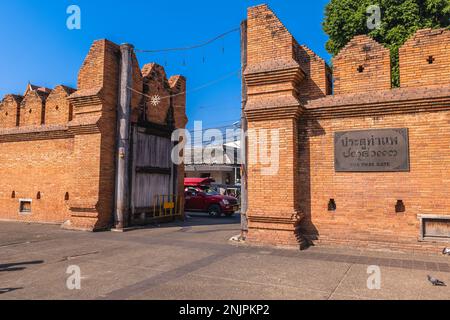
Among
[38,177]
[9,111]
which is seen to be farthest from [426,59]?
[9,111]

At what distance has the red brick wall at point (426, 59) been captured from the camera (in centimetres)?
752

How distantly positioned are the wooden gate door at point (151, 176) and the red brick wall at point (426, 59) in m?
9.16

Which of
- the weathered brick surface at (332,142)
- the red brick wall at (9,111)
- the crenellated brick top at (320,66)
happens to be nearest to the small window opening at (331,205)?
the weathered brick surface at (332,142)

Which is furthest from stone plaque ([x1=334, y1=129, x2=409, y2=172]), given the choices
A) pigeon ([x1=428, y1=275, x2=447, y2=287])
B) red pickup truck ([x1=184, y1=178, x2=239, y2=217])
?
red pickup truck ([x1=184, y1=178, x2=239, y2=217])

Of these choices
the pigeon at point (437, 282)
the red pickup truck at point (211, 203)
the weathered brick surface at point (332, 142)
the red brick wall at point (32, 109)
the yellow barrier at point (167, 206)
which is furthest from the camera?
the red pickup truck at point (211, 203)

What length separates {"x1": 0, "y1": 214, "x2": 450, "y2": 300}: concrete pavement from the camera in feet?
15.6

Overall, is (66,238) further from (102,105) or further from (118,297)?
(118,297)

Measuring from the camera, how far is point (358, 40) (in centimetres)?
839

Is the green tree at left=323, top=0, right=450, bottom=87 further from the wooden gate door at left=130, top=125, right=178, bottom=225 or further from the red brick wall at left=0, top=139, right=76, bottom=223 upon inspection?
the red brick wall at left=0, top=139, right=76, bottom=223

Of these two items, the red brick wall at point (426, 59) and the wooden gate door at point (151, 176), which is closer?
the red brick wall at point (426, 59)

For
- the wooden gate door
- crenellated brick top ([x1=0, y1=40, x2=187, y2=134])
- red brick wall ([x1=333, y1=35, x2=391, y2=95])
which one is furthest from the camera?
the wooden gate door

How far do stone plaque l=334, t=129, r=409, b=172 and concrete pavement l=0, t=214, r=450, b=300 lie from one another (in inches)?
80.8

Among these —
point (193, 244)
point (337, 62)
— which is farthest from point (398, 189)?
point (193, 244)

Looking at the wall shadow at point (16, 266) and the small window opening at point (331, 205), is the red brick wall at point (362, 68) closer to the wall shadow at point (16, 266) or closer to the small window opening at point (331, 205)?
the small window opening at point (331, 205)
